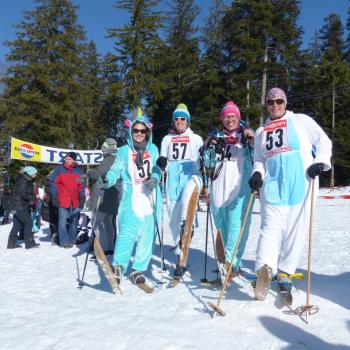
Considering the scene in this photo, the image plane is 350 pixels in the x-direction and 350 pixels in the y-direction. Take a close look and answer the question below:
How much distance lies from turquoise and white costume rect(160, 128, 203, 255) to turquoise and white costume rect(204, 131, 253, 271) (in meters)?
0.53

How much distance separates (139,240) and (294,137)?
2340 millimetres

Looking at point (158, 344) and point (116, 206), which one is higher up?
point (116, 206)

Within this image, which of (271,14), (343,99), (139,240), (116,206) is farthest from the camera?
(343,99)

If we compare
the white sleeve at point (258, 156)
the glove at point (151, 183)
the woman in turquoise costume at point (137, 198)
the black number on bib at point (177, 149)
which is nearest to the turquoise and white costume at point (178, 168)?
the black number on bib at point (177, 149)

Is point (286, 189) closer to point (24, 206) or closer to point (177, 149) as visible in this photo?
point (177, 149)

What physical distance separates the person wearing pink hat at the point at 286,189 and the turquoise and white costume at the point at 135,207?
5.22ft

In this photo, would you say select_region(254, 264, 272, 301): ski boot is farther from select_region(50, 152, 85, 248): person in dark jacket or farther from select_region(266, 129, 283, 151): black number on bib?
select_region(50, 152, 85, 248): person in dark jacket

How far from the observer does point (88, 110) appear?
34000 millimetres

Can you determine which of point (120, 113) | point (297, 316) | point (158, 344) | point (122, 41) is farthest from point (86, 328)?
point (120, 113)

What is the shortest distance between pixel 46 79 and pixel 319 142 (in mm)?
30823

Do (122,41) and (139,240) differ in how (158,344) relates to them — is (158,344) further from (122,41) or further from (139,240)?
(122,41)

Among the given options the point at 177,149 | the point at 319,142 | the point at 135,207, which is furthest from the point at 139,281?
the point at 319,142

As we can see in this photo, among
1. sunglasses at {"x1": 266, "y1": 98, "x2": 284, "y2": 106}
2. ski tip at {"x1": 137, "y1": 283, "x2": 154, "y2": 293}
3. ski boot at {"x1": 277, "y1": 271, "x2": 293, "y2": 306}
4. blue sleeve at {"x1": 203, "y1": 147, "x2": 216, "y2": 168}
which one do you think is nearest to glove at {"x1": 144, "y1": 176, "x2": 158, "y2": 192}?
blue sleeve at {"x1": 203, "y1": 147, "x2": 216, "y2": 168}

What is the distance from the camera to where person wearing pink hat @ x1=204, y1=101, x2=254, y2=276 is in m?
4.75
